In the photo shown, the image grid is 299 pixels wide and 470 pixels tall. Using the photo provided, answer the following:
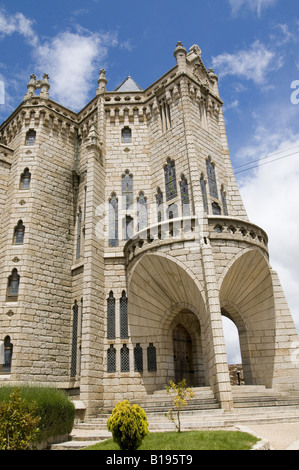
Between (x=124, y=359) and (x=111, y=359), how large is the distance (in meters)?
0.53

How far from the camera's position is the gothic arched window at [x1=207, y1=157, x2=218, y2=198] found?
56.5 ft

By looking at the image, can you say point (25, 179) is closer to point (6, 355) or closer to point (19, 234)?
point (19, 234)

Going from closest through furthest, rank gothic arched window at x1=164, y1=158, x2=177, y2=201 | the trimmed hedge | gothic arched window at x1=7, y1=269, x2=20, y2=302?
the trimmed hedge < gothic arched window at x1=7, y1=269, x2=20, y2=302 < gothic arched window at x1=164, y1=158, x2=177, y2=201

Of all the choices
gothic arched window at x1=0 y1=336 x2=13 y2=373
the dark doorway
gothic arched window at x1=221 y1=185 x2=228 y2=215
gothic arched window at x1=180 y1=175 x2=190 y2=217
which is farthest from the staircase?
gothic arched window at x1=221 y1=185 x2=228 y2=215

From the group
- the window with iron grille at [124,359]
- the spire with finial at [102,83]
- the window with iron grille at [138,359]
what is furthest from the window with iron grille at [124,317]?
the spire with finial at [102,83]

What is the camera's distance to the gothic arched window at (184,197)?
15817 millimetres

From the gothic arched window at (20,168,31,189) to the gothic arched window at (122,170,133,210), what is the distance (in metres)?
4.73

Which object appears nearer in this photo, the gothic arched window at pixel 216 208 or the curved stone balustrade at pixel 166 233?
the curved stone balustrade at pixel 166 233

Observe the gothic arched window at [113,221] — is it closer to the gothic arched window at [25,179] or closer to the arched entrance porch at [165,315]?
the arched entrance porch at [165,315]

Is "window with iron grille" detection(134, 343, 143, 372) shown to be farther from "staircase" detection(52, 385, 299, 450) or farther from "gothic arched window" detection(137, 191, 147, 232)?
"gothic arched window" detection(137, 191, 147, 232)

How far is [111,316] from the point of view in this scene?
1536cm

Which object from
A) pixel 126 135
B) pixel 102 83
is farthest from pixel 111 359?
pixel 102 83

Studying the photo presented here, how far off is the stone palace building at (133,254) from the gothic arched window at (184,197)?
0.33 ft

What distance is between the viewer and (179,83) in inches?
733
